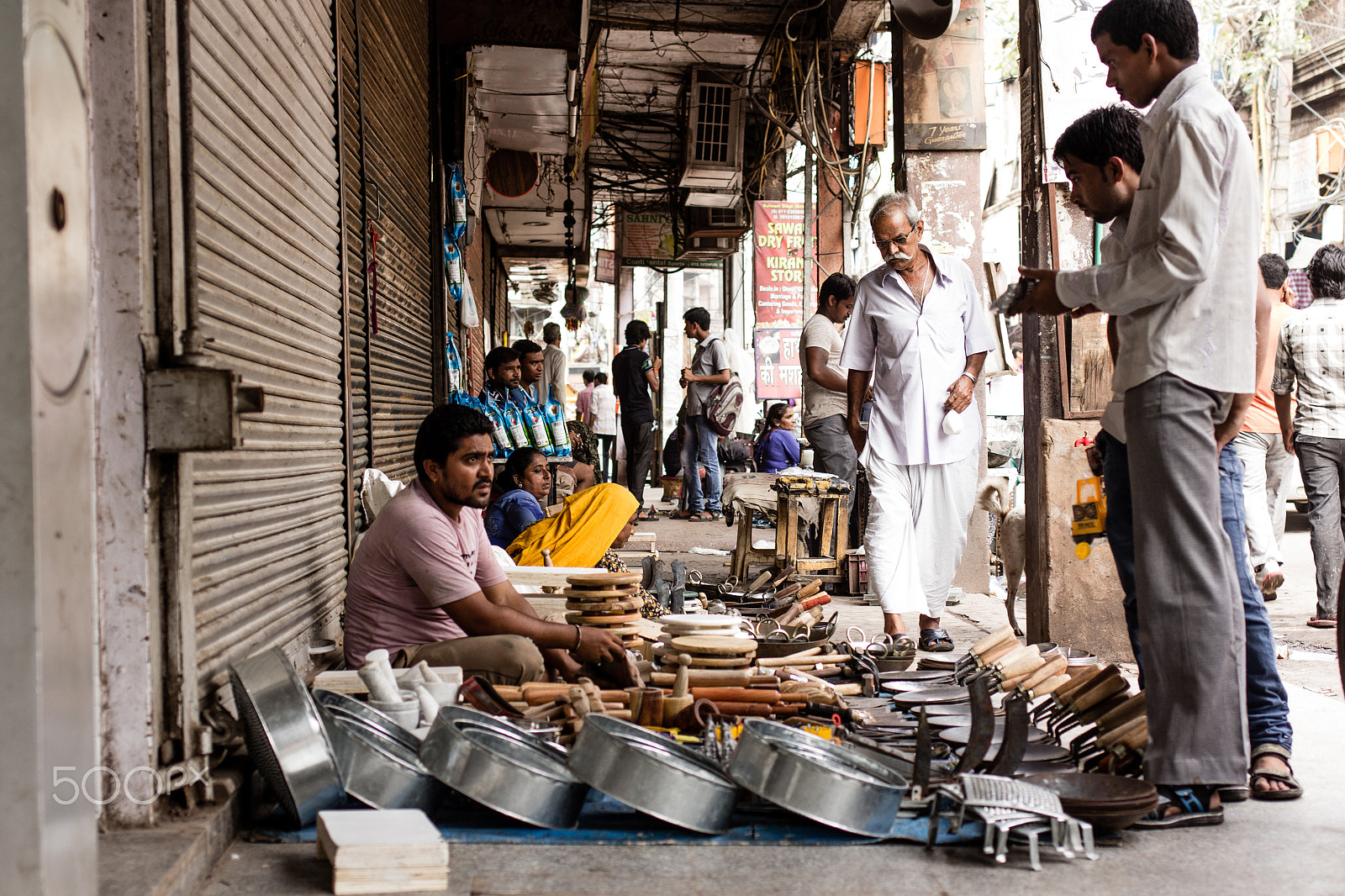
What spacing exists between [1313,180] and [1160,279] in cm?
1698

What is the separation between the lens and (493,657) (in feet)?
12.4

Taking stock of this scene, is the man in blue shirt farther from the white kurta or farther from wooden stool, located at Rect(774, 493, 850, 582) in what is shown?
the white kurta

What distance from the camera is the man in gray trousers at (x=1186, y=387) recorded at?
287 cm

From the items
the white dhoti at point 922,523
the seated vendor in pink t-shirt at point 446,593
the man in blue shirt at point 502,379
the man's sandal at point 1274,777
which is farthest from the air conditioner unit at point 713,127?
the man's sandal at point 1274,777

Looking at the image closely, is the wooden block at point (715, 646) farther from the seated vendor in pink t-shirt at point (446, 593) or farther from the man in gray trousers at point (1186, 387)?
the man in gray trousers at point (1186, 387)

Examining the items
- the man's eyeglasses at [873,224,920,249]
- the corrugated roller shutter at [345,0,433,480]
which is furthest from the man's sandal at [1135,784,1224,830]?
the corrugated roller shutter at [345,0,433,480]

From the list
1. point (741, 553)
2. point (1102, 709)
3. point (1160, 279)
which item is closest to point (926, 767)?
point (1102, 709)

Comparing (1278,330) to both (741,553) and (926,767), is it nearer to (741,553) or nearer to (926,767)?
(741,553)

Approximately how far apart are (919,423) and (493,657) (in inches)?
102

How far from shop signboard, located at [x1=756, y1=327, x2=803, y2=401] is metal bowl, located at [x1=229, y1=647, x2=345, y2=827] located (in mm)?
10071

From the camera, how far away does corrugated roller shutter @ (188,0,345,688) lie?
114 inches

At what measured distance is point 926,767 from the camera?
2840 mm

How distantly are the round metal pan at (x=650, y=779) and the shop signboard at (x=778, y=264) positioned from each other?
10.0 metres

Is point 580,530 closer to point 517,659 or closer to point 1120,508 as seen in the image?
point 517,659
